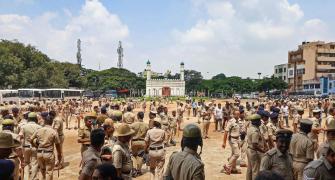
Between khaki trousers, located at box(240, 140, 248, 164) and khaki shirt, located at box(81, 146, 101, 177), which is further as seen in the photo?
khaki trousers, located at box(240, 140, 248, 164)

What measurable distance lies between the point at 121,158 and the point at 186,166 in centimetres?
182

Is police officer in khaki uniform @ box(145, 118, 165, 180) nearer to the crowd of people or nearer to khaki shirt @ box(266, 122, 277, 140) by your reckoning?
the crowd of people

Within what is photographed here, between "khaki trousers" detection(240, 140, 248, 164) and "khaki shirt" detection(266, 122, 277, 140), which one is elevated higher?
"khaki shirt" detection(266, 122, 277, 140)

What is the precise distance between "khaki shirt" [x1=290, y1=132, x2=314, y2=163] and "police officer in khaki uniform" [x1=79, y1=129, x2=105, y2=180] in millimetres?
3646

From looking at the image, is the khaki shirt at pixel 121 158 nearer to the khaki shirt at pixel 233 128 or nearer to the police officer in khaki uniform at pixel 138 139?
the police officer in khaki uniform at pixel 138 139

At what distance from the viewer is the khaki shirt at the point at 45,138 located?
360 inches

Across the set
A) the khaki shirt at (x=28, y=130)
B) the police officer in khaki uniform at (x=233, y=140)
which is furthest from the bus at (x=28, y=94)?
the police officer in khaki uniform at (x=233, y=140)

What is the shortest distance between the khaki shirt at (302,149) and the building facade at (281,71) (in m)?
112

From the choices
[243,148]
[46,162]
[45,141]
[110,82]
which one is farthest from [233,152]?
[110,82]

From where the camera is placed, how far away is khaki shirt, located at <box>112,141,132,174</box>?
5910 mm

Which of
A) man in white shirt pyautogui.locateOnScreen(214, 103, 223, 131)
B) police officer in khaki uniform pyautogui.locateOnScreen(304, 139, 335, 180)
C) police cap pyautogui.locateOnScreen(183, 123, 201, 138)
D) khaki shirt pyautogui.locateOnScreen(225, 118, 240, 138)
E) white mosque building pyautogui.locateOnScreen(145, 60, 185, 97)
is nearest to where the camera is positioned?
police officer in khaki uniform pyautogui.locateOnScreen(304, 139, 335, 180)

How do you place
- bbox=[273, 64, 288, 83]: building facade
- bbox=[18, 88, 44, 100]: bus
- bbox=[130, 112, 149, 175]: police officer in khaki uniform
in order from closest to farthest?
bbox=[130, 112, 149, 175]: police officer in khaki uniform → bbox=[18, 88, 44, 100]: bus → bbox=[273, 64, 288, 83]: building facade

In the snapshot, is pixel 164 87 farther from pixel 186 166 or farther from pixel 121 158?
pixel 186 166

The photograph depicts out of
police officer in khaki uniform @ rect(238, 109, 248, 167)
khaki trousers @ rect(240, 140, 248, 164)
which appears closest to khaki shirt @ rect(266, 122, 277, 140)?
police officer in khaki uniform @ rect(238, 109, 248, 167)
